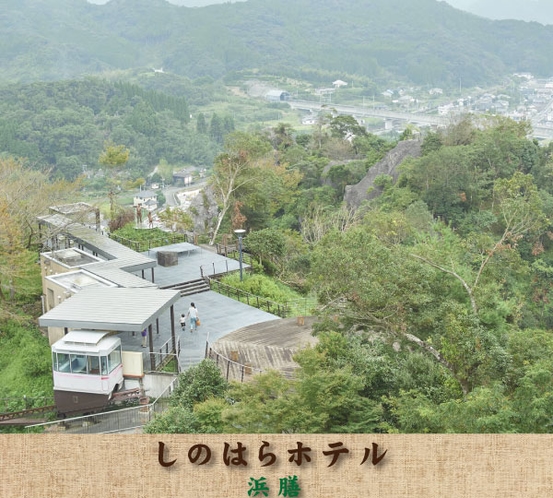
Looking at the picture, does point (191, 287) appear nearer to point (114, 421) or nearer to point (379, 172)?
point (114, 421)

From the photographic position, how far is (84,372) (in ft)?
41.0

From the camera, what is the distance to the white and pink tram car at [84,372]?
12.4 meters

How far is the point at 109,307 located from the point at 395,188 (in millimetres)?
18206

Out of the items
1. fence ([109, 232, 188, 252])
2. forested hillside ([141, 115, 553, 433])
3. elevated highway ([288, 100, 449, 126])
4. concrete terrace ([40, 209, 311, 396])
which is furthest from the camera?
elevated highway ([288, 100, 449, 126])

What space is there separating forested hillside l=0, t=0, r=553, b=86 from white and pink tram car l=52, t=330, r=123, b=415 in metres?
135

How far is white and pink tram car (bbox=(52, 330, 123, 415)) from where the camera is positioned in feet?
40.7

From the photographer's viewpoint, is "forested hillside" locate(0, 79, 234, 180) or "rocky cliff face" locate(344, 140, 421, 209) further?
"forested hillside" locate(0, 79, 234, 180)

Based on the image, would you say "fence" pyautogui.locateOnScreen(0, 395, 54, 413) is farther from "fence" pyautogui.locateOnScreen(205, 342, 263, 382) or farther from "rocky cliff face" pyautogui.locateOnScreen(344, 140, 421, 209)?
"rocky cliff face" pyautogui.locateOnScreen(344, 140, 421, 209)

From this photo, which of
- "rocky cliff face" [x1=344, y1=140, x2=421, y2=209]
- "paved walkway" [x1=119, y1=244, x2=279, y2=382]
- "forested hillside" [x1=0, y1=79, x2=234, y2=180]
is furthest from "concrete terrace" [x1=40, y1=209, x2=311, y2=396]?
"forested hillside" [x1=0, y1=79, x2=234, y2=180]

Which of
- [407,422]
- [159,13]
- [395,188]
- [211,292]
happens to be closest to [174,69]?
[159,13]

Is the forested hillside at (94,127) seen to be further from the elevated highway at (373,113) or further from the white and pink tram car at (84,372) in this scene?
the white and pink tram car at (84,372)

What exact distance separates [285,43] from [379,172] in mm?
144380

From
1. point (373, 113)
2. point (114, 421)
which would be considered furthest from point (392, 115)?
point (114, 421)

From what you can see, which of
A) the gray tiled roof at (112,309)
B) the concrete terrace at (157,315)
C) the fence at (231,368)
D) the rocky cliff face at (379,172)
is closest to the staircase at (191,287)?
the concrete terrace at (157,315)
